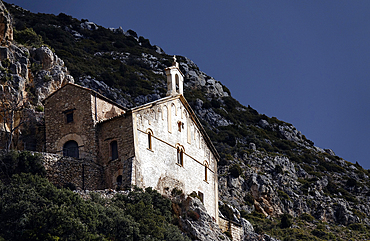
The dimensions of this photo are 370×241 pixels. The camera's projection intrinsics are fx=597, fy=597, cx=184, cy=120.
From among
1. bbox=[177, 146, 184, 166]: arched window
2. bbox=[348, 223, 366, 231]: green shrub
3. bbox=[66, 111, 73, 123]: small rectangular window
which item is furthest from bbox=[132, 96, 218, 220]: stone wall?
bbox=[348, 223, 366, 231]: green shrub

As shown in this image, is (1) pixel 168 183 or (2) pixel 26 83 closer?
(1) pixel 168 183

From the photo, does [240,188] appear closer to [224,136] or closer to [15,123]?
[224,136]

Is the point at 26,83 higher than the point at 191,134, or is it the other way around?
the point at 26,83

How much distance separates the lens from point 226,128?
89.4 meters

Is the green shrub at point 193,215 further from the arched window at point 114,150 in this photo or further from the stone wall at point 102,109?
the stone wall at point 102,109

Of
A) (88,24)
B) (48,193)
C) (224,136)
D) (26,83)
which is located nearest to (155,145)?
(48,193)

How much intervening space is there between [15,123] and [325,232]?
126ft

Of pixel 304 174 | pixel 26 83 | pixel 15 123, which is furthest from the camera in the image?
pixel 304 174

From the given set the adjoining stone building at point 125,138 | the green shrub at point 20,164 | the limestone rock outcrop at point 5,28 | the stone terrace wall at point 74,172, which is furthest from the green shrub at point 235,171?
the green shrub at point 20,164

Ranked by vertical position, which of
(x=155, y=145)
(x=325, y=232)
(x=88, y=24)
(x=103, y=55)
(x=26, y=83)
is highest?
(x=88, y=24)

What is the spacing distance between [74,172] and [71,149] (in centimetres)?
341

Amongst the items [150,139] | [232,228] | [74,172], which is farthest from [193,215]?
[232,228]

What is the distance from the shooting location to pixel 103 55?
3893 inches

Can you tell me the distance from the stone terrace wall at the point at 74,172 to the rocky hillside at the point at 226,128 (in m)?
5.71
